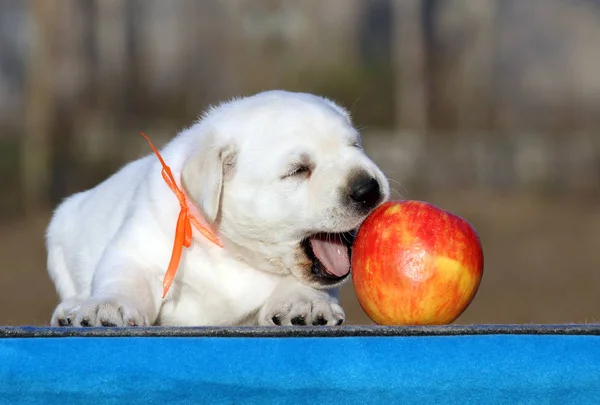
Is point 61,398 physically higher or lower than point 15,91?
higher

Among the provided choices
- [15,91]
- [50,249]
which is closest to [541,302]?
[50,249]

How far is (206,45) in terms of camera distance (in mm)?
14711

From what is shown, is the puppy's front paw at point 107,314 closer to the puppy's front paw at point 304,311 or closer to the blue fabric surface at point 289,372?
the puppy's front paw at point 304,311

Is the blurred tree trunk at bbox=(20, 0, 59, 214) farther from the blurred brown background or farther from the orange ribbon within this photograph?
the orange ribbon

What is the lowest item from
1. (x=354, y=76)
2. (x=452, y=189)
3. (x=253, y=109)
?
(x=452, y=189)

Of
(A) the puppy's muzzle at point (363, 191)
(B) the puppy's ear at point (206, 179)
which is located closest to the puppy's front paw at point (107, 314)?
(B) the puppy's ear at point (206, 179)

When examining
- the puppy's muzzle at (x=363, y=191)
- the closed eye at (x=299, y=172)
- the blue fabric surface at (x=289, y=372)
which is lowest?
the blue fabric surface at (x=289, y=372)

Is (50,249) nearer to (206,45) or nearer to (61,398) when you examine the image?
(61,398)

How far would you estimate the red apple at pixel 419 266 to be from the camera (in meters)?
2.87

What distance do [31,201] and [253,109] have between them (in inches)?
395

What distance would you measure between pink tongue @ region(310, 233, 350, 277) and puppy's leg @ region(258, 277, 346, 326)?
4.0 inches

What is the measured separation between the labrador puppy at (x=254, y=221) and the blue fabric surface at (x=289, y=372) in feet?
2.54

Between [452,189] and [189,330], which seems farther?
[452,189]

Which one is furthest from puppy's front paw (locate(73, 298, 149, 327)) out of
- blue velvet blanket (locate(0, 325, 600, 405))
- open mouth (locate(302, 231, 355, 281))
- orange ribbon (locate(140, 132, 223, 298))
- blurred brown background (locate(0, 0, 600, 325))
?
blurred brown background (locate(0, 0, 600, 325))
